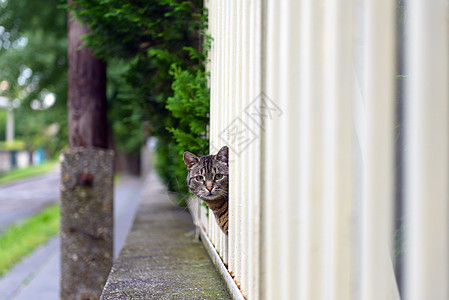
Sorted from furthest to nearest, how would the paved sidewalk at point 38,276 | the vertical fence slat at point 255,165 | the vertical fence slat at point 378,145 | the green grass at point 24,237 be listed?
the green grass at point 24,237 < the paved sidewalk at point 38,276 < the vertical fence slat at point 255,165 < the vertical fence slat at point 378,145

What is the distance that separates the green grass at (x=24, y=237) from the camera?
6445 millimetres

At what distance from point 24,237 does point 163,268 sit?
6.49 meters

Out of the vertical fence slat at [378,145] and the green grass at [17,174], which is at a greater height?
the vertical fence slat at [378,145]

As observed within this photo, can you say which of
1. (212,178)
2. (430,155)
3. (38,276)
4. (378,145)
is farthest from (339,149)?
(38,276)

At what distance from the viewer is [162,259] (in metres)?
2.80

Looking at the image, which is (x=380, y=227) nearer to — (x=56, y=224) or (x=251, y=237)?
(x=251, y=237)

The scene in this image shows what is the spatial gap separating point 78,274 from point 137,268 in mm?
1204

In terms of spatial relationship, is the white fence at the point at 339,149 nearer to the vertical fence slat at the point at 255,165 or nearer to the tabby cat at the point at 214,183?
A: the vertical fence slat at the point at 255,165

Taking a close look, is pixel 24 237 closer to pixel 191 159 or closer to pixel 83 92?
pixel 83 92

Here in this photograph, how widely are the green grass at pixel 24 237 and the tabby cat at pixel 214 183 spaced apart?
195 inches

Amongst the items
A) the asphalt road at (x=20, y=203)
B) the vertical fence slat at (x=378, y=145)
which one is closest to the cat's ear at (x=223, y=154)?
the vertical fence slat at (x=378, y=145)

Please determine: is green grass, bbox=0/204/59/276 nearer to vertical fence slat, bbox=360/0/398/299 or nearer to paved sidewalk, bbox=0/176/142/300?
paved sidewalk, bbox=0/176/142/300

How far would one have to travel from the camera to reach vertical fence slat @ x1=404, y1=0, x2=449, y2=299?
685mm

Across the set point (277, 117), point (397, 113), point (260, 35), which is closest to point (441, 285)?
point (277, 117)
